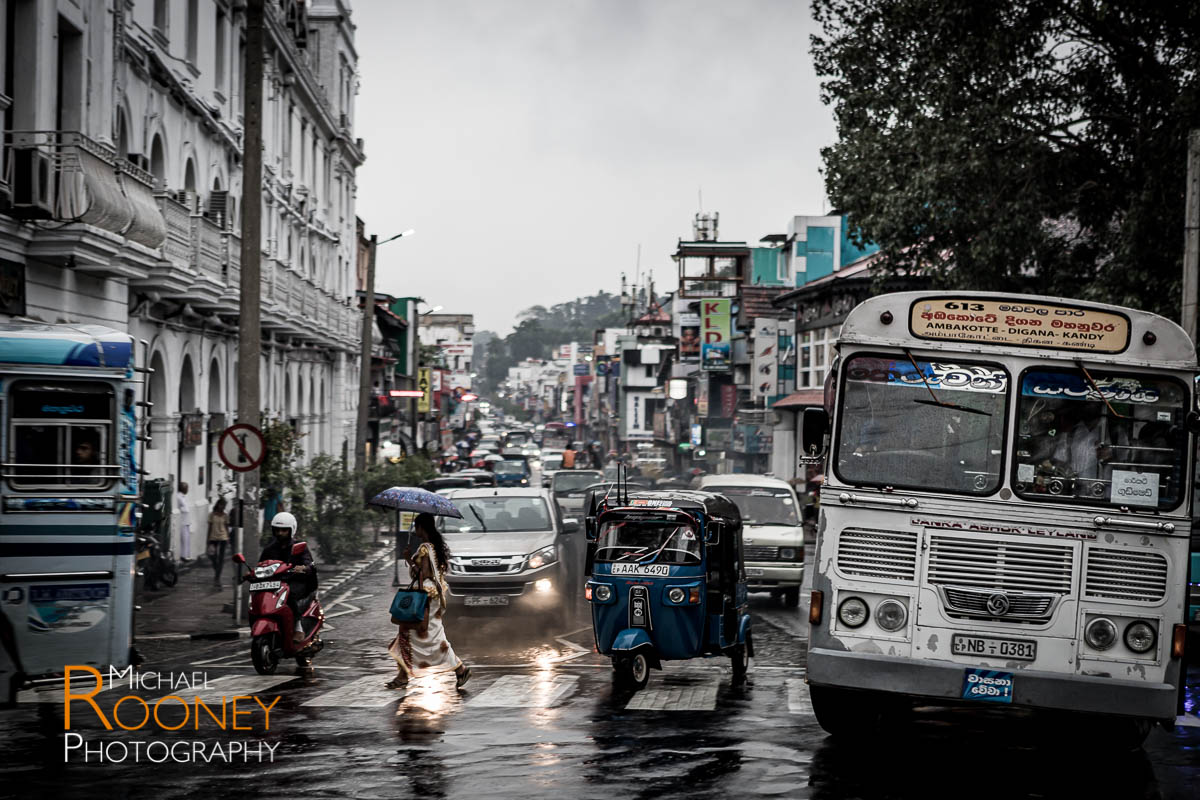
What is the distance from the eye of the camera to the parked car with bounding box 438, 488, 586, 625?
1895 cm

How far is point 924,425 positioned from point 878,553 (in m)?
0.93

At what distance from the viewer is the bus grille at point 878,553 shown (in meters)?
9.29

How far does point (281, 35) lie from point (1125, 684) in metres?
35.6

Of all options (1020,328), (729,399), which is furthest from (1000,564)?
(729,399)

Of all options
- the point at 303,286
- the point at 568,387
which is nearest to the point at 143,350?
the point at 303,286

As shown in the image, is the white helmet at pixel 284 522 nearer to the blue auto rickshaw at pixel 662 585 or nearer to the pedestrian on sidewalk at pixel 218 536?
the blue auto rickshaw at pixel 662 585

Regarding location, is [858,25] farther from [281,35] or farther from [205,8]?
[281,35]

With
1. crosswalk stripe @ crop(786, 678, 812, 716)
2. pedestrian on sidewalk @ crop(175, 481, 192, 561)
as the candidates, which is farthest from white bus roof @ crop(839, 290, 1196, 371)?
pedestrian on sidewalk @ crop(175, 481, 192, 561)

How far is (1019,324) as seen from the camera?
9469mm

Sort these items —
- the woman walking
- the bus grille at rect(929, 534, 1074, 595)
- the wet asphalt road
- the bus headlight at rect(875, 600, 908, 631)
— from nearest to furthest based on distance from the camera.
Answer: the wet asphalt road < the bus grille at rect(929, 534, 1074, 595) < the bus headlight at rect(875, 600, 908, 631) < the woman walking

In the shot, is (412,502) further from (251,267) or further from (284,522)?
(251,267)

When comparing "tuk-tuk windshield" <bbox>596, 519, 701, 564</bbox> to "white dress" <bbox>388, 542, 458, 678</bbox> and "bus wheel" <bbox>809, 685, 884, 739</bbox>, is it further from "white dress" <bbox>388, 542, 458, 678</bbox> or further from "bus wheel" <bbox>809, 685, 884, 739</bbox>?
"bus wheel" <bbox>809, 685, 884, 739</bbox>

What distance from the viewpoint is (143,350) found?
25922 mm

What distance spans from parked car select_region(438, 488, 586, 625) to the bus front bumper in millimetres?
10128
